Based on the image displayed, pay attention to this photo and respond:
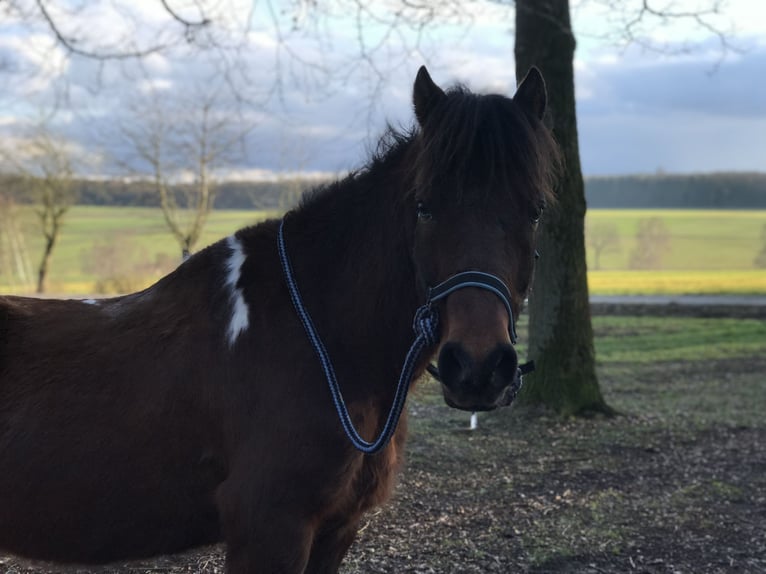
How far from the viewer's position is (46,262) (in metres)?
32.5

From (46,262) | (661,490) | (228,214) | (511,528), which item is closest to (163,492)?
(511,528)

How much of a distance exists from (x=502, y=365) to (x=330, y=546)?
48.8 inches

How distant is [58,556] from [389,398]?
Result: 1436mm

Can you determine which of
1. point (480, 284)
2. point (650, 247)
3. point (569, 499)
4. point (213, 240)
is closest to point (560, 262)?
point (569, 499)

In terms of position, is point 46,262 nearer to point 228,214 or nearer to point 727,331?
point 228,214

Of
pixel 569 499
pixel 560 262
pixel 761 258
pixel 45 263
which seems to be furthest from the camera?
pixel 761 258

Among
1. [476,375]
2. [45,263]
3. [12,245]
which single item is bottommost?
[45,263]

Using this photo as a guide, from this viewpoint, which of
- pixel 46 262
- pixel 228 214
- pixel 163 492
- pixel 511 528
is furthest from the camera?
pixel 46 262

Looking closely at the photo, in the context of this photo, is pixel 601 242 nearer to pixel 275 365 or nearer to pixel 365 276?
pixel 365 276

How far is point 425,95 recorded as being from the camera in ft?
8.32

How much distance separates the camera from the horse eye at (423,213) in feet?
7.59

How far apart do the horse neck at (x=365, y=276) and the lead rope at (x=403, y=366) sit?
45mm

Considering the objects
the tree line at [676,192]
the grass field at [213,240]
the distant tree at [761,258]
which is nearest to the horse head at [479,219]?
the grass field at [213,240]

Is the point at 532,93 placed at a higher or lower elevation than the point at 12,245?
higher
